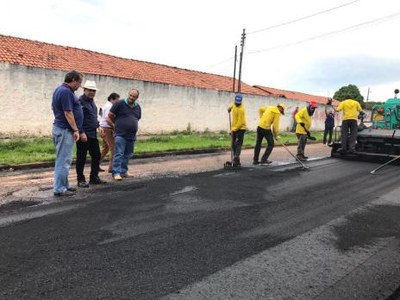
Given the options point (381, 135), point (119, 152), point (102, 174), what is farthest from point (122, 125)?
point (381, 135)

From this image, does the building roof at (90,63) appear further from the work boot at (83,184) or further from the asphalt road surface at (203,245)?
the asphalt road surface at (203,245)

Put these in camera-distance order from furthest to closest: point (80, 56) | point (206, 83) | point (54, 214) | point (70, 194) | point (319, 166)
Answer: point (206, 83), point (80, 56), point (319, 166), point (70, 194), point (54, 214)

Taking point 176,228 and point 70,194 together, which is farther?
point 70,194

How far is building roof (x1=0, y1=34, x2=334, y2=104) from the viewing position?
1758 centimetres

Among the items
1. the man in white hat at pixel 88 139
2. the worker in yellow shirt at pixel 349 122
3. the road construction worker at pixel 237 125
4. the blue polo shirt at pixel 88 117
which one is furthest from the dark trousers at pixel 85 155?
the worker in yellow shirt at pixel 349 122

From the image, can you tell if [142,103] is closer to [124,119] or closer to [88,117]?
[124,119]

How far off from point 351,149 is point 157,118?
956cm

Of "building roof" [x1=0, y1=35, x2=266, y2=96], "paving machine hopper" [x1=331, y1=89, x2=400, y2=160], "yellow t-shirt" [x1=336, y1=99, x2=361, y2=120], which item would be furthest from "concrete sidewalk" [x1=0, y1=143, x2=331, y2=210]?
"building roof" [x1=0, y1=35, x2=266, y2=96]

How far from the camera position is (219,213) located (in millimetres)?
5711

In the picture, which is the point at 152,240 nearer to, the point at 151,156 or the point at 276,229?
the point at 276,229

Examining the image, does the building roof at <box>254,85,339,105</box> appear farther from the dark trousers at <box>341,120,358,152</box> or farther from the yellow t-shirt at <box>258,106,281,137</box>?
the yellow t-shirt at <box>258,106,281,137</box>

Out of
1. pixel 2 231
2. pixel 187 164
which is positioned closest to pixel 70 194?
pixel 2 231

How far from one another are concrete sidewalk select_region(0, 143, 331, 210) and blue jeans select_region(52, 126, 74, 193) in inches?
8.8

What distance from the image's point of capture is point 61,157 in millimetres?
6449
